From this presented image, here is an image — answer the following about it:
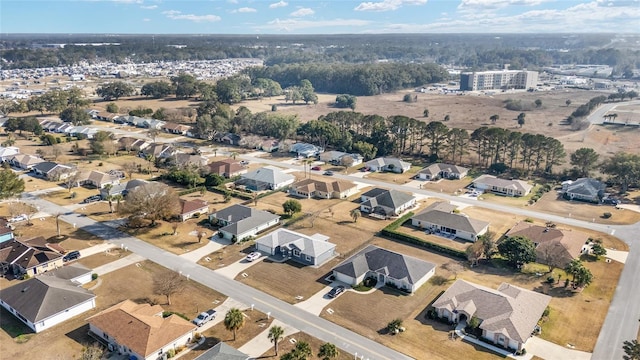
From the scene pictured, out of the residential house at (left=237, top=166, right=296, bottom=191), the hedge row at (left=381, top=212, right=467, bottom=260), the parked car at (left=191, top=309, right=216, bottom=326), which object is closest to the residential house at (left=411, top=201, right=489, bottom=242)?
the hedge row at (left=381, top=212, right=467, bottom=260)

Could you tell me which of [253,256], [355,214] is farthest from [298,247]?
[355,214]

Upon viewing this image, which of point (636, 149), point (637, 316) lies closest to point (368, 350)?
point (637, 316)

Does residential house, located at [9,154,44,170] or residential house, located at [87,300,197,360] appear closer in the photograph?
residential house, located at [87,300,197,360]

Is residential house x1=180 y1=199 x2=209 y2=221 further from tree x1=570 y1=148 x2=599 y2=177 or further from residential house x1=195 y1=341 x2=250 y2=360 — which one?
tree x1=570 y1=148 x2=599 y2=177

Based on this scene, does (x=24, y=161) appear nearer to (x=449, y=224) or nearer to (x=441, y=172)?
(x=449, y=224)

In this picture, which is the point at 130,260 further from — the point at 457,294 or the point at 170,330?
the point at 457,294
